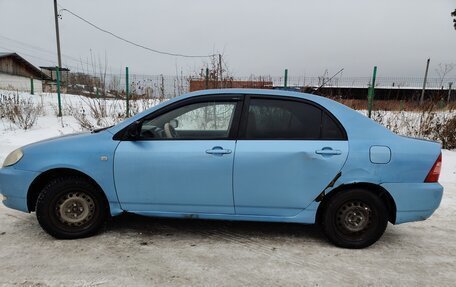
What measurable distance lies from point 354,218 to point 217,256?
4.59 feet

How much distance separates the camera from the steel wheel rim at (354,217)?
338 cm

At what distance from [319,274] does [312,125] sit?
138cm

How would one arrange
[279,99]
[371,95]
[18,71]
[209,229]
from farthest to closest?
[18,71] → [371,95] → [209,229] → [279,99]

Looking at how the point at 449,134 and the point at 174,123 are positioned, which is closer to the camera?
the point at 174,123

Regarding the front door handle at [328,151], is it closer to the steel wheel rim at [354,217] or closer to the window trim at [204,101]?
the steel wheel rim at [354,217]

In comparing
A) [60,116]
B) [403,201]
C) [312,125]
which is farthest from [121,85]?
[403,201]

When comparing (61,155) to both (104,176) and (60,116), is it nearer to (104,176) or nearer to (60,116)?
(104,176)

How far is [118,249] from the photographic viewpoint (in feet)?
11.1

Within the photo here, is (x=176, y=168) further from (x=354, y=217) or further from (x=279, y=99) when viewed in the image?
(x=354, y=217)

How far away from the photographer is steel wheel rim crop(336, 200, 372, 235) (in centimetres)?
338

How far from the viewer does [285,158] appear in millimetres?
3283

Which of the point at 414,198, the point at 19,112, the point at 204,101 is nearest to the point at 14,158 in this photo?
the point at 204,101

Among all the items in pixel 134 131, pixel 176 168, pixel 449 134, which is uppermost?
pixel 134 131

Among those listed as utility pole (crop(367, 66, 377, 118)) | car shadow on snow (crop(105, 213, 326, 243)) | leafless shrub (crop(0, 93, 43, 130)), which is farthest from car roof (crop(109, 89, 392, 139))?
leafless shrub (crop(0, 93, 43, 130))
